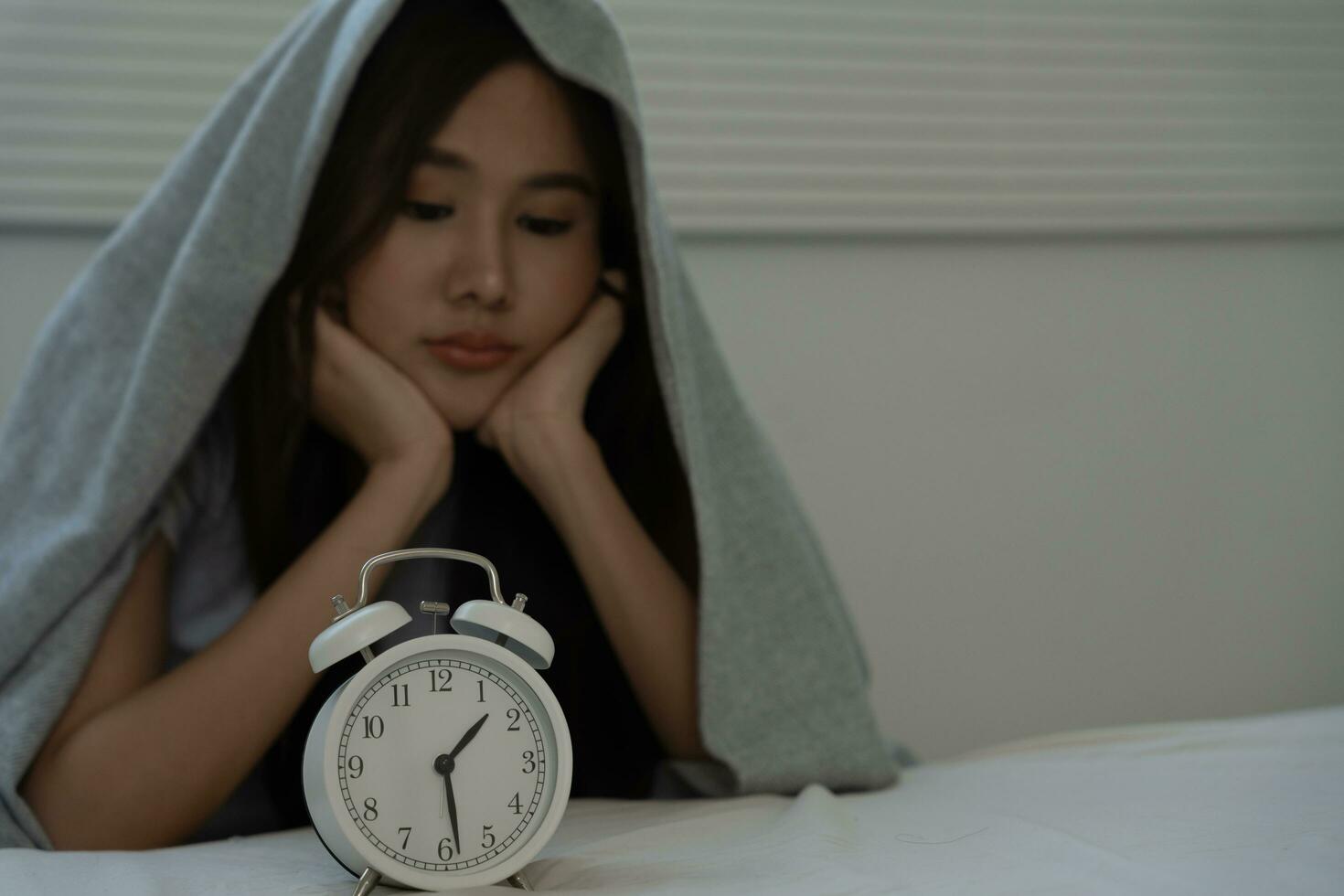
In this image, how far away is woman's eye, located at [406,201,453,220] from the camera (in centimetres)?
106

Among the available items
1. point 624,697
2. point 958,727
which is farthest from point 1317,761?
point 958,727

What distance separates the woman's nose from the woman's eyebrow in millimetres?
53

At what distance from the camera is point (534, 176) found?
1.06 metres

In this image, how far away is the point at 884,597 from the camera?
5.17 feet

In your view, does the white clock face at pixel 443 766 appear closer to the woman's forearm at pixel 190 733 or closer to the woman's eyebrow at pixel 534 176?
the woman's forearm at pixel 190 733

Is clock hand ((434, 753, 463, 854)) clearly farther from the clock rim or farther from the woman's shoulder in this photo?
the woman's shoulder

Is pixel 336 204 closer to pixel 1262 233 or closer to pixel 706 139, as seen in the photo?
pixel 706 139

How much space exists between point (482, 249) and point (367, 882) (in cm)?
58

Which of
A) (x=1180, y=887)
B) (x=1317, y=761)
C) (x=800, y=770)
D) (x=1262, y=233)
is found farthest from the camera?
(x=1262, y=233)

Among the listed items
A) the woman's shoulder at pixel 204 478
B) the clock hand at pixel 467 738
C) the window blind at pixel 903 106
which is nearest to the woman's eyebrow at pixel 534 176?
the woman's shoulder at pixel 204 478

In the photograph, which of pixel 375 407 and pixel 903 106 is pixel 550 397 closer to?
pixel 375 407

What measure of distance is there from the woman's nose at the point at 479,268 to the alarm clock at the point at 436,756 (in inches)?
17.0

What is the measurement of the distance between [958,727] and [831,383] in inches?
18.5

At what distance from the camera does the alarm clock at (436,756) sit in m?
0.62
